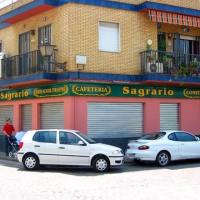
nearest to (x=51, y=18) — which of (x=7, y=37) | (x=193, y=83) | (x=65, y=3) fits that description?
(x=65, y=3)

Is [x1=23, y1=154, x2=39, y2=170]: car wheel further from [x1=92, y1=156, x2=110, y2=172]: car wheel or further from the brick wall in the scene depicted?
the brick wall

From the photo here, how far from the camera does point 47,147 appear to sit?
54.4 feet

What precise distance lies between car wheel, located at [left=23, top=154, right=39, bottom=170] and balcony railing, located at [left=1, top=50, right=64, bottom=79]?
4.87 m

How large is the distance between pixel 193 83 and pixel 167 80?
1.82m

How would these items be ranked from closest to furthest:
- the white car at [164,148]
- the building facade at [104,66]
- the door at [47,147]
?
the door at [47,147]
the white car at [164,148]
the building facade at [104,66]

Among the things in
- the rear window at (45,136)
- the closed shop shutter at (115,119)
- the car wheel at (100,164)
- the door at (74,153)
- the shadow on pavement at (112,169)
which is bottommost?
the shadow on pavement at (112,169)

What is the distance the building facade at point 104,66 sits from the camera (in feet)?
66.2

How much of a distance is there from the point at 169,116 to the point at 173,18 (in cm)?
463

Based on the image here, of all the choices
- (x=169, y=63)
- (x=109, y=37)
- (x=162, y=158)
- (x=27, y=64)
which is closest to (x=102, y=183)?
(x=162, y=158)

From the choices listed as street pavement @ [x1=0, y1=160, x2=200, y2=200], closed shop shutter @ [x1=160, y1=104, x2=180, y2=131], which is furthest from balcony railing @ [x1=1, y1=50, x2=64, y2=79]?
closed shop shutter @ [x1=160, y1=104, x2=180, y2=131]

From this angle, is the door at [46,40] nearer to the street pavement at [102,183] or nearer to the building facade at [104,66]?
the building facade at [104,66]

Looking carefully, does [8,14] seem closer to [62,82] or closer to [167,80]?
[62,82]

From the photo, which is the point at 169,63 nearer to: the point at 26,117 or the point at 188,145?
Result: the point at 188,145

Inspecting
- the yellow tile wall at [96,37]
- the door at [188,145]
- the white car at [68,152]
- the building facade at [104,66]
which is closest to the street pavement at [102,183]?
the white car at [68,152]
